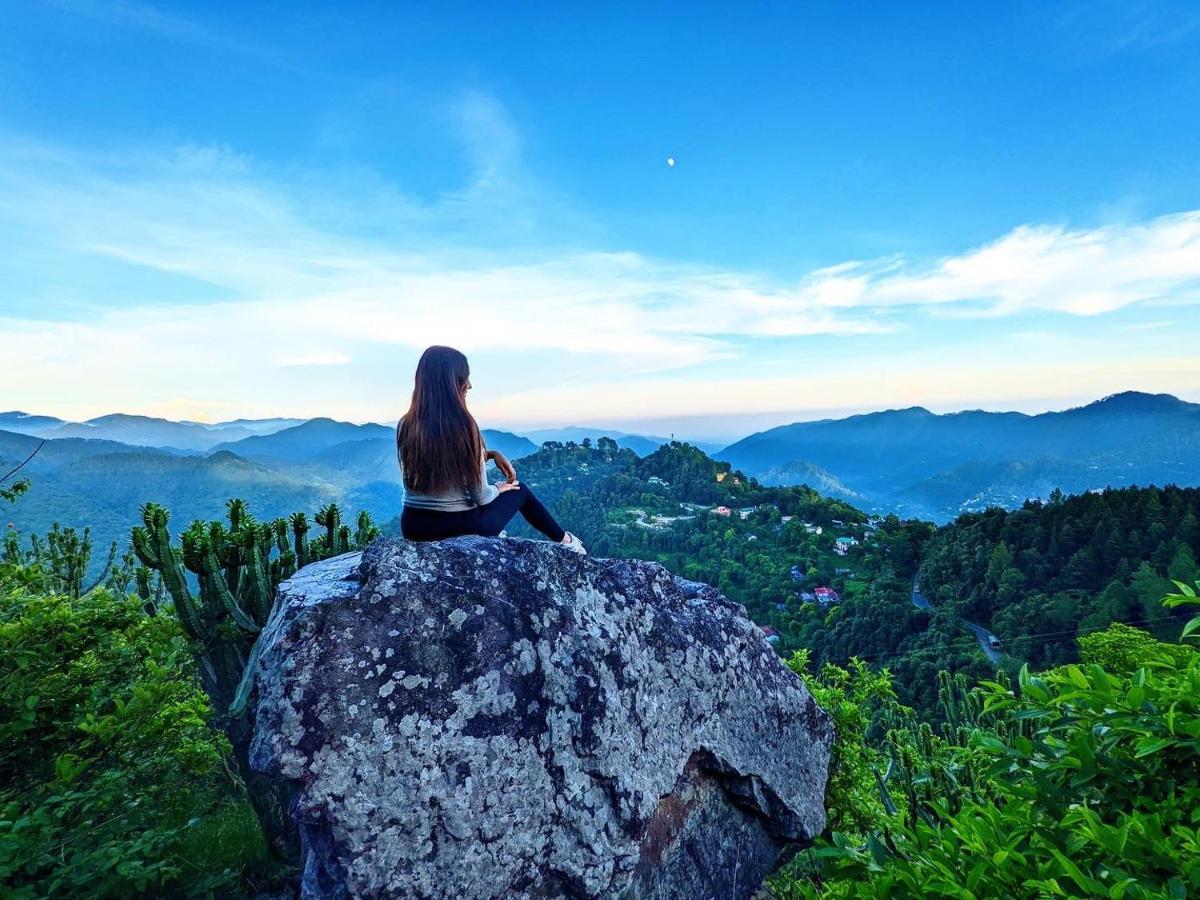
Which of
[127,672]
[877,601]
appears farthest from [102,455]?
[127,672]

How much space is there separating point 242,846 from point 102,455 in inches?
9898

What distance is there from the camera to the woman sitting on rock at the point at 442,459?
4.63 meters

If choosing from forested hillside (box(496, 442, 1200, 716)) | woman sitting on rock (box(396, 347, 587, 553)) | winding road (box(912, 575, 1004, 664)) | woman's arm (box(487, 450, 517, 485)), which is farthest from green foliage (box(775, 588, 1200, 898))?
winding road (box(912, 575, 1004, 664))

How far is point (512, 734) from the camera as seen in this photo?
329cm

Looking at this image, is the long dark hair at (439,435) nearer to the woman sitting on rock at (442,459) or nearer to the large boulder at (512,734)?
the woman sitting on rock at (442,459)

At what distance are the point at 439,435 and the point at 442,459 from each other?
0.20m

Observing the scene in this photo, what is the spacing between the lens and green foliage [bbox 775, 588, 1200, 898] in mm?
1657

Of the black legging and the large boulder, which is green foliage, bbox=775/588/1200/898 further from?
the black legging

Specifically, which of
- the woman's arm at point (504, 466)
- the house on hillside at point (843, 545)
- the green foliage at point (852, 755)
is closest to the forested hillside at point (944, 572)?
the house on hillside at point (843, 545)

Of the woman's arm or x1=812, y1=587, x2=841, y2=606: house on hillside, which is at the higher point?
the woman's arm

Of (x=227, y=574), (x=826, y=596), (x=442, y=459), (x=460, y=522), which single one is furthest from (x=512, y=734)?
(x=826, y=596)

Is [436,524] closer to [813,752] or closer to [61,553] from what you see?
[813,752]

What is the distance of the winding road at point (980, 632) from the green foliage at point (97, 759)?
209ft

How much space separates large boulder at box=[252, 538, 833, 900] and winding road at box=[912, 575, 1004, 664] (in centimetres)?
6137
